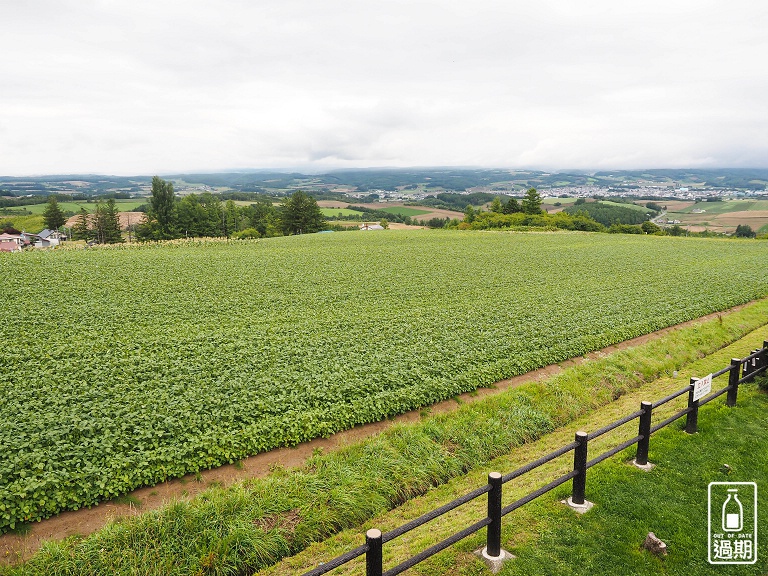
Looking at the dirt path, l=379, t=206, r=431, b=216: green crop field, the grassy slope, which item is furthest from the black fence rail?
l=379, t=206, r=431, b=216: green crop field

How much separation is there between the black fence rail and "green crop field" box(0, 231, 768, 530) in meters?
5.52

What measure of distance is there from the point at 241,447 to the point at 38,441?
4151 mm

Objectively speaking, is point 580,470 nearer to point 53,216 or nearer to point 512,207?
point 512,207

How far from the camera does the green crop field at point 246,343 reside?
9414 mm

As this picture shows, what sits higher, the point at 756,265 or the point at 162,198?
the point at 162,198

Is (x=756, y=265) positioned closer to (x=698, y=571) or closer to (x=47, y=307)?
(x=698, y=571)

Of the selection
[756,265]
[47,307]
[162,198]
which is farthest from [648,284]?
[162,198]

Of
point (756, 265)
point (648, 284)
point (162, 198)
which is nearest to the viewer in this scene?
point (648, 284)

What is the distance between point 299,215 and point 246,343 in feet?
261

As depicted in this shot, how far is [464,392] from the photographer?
1343cm

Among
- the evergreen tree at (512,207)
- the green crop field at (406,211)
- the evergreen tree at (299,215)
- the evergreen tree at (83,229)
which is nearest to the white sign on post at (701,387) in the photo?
the evergreen tree at (299,215)

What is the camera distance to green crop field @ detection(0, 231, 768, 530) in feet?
30.9

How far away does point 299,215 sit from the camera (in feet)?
302

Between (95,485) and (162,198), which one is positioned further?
(162,198)
